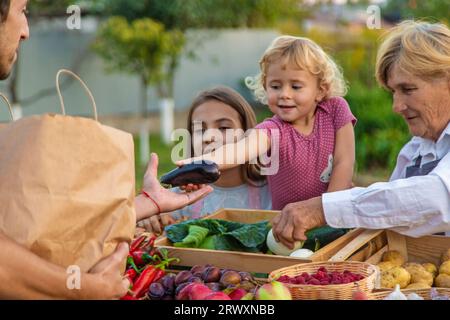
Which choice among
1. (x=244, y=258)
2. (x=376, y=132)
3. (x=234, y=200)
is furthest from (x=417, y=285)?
(x=376, y=132)

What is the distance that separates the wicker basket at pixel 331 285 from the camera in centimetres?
219

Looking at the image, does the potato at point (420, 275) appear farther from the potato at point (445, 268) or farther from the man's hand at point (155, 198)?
the man's hand at point (155, 198)

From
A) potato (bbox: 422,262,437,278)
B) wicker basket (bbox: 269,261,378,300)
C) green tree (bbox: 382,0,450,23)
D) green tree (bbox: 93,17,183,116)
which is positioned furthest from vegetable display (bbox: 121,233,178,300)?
green tree (bbox: 93,17,183,116)

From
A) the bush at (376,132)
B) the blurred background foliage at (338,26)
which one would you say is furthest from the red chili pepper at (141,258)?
the bush at (376,132)

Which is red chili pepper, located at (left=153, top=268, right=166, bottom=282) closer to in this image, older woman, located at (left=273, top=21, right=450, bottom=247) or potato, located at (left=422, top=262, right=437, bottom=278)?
older woman, located at (left=273, top=21, right=450, bottom=247)

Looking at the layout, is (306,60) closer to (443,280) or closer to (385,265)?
(385,265)

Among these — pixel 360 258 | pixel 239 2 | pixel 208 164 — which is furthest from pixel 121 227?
pixel 239 2

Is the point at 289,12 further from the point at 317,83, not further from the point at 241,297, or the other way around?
the point at 241,297

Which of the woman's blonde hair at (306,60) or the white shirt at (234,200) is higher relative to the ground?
the woman's blonde hair at (306,60)

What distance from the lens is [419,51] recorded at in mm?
3082

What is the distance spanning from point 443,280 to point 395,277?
187 millimetres

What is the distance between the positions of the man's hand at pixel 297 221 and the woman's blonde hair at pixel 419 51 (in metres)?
0.72

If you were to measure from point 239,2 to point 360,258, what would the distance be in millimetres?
14115

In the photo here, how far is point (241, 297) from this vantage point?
2.17 m
